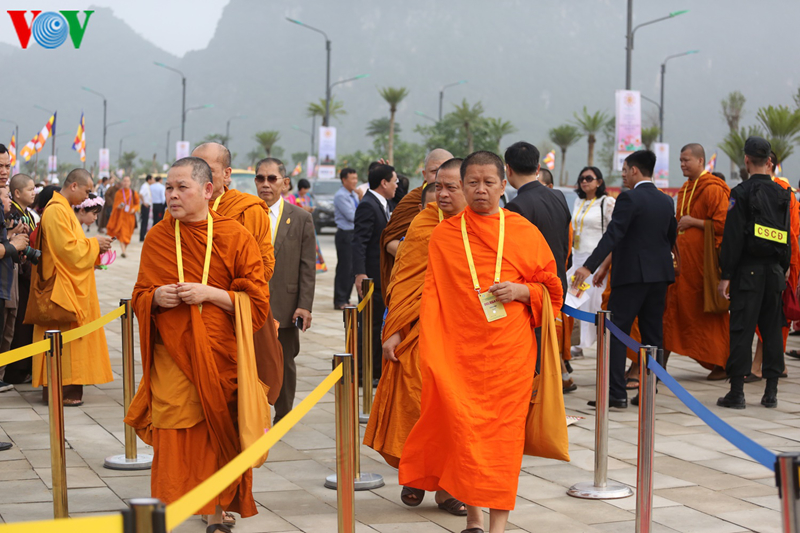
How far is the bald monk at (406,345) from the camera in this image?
14.6 feet

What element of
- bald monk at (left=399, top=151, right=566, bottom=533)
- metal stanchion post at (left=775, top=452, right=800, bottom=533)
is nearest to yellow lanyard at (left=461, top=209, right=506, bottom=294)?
bald monk at (left=399, top=151, right=566, bottom=533)

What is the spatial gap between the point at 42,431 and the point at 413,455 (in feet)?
10.3

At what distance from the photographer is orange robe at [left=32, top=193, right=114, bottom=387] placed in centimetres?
652

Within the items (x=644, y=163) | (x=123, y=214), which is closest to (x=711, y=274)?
(x=644, y=163)

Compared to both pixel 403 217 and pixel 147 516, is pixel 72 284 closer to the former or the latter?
pixel 403 217

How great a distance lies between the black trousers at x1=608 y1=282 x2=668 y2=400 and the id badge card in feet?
10.2

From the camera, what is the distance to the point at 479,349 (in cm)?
383

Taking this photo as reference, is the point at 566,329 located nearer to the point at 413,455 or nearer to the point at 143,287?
the point at 413,455

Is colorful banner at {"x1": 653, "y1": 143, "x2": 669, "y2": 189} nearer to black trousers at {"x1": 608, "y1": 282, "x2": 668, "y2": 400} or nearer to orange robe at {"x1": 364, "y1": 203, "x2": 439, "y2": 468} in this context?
black trousers at {"x1": 608, "y1": 282, "x2": 668, "y2": 400}

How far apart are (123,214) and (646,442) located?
59.4 ft

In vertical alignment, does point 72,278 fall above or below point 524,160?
below

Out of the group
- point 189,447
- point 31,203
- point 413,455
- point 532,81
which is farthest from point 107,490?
point 532,81

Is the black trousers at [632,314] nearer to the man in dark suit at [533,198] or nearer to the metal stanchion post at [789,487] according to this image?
the man in dark suit at [533,198]

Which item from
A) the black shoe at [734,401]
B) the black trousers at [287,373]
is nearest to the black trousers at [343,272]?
the black trousers at [287,373]
